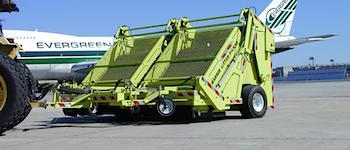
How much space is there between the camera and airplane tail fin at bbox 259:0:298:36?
34.3m

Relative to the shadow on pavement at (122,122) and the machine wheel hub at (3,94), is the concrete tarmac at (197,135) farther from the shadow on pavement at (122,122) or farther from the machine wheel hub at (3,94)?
the machine wheel hub at (3,94)

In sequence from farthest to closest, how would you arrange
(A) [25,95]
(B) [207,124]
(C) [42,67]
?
1. (C) [42,67]
2. (B) [207,124]
3. (A) [25,95]

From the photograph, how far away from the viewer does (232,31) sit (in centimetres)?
1160

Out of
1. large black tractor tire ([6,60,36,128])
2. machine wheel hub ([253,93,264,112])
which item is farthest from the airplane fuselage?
large black tractor tire ([6,60,36,128])

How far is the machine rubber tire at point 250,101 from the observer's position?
11.3 m

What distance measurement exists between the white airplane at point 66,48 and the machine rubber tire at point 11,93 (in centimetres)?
2334

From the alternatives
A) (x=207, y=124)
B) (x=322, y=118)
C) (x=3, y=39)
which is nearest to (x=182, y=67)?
(x=207, y=124)

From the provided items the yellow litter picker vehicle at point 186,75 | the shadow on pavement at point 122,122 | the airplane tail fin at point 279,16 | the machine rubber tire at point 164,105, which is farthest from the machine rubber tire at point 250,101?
the airplane tail fin at point 279,16

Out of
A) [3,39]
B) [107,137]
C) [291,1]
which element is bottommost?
[107,137]

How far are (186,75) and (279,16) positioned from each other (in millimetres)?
24696

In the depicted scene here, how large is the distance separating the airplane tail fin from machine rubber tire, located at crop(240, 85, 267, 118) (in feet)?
76.0

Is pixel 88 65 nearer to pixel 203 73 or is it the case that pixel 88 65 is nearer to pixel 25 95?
pixel 203 73

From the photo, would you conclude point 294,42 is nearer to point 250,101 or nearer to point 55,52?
point 55,52

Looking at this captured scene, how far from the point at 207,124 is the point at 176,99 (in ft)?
2.69
